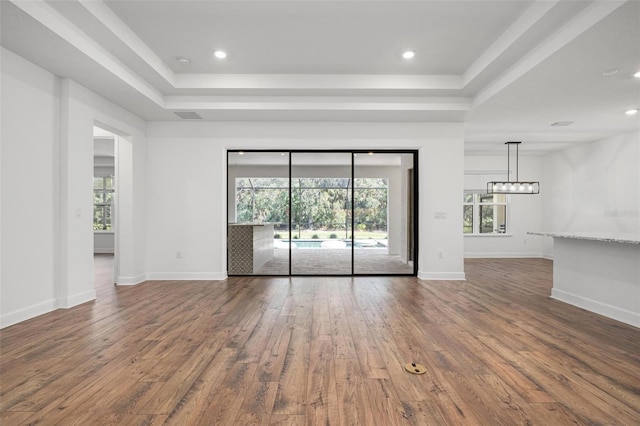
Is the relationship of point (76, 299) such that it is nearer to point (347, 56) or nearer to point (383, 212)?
point (347, 56)

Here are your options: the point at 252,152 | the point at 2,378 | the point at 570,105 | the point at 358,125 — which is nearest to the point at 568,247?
the point at 570,105

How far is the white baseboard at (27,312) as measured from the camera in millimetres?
3168

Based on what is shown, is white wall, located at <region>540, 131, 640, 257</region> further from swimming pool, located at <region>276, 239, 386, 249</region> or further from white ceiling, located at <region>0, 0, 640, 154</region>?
swimming pool, located at <region>276, 239, 386, 249</region>

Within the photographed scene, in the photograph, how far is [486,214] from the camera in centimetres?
886

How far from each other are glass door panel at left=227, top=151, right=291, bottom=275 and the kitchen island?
4.11m

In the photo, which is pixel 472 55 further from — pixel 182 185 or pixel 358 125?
pixel 182 185

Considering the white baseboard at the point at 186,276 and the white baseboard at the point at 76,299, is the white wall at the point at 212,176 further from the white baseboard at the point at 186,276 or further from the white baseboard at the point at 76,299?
the white baseboard at the point at 76,299

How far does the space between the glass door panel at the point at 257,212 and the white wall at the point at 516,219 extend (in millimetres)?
5352

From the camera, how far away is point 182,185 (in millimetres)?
5570

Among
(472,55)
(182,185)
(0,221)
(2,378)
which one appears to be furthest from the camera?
(182,185)

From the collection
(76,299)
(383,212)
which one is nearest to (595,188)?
(383,212)

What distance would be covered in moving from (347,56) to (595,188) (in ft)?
22.4

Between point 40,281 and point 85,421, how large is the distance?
2618 millimetres

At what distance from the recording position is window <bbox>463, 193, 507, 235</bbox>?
Result: 8.83 meters
